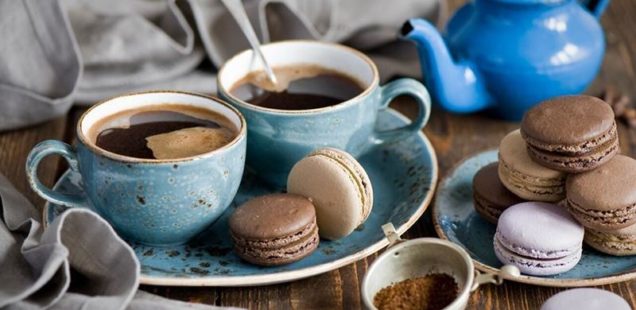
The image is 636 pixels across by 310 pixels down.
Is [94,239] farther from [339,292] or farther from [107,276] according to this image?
[339,292]

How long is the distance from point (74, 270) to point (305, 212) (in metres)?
0.30

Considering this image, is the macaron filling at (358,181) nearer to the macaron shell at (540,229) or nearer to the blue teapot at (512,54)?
the macaron shell at (540,229)

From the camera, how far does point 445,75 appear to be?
1542mm

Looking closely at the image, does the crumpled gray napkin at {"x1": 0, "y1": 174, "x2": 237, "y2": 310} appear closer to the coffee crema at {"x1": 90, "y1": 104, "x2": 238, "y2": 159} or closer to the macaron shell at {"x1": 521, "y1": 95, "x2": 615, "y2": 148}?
the coffee crema at {"x1": 90, "y1": 104, "x2": 238, "y2": 159}

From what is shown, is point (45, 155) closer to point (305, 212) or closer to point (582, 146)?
point (305, 212)

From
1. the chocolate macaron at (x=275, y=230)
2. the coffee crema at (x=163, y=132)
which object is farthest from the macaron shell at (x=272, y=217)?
the coffee crema at (x=163, y=132)

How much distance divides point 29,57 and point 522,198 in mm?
849

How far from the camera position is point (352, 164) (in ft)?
4.05

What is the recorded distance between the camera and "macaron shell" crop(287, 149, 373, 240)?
121cm

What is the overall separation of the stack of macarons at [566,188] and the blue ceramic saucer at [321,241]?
145 millimetres

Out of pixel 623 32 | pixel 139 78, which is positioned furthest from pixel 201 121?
pixel 623 32

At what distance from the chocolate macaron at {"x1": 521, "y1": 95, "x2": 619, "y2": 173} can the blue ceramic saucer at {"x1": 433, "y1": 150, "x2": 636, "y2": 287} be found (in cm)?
13

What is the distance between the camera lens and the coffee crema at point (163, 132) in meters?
1.23

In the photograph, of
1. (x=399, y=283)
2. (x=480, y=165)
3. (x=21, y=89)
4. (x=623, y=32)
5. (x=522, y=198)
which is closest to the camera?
(x=399, y=283)
